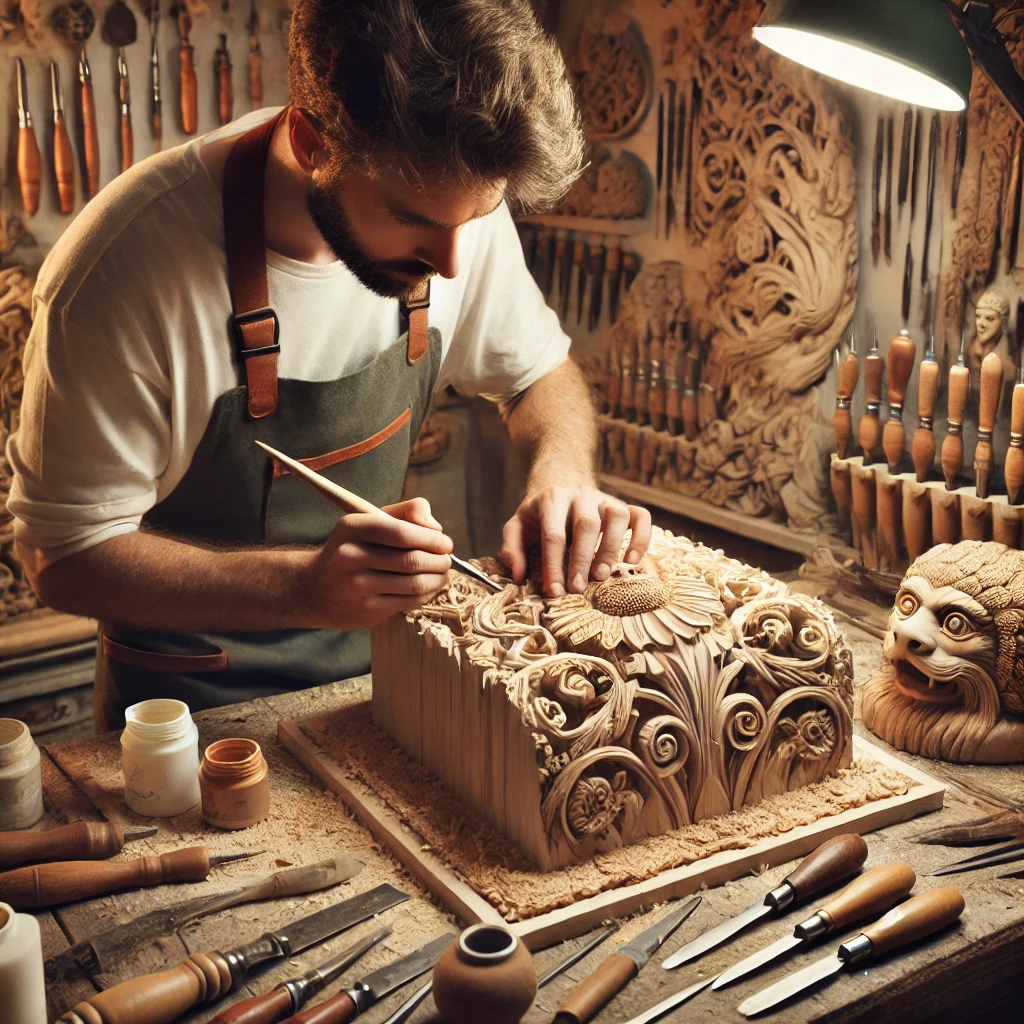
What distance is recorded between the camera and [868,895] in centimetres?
171

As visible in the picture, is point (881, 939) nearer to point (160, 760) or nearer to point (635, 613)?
point (635, 613)

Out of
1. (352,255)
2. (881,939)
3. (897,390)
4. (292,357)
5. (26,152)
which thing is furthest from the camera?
(26,152)

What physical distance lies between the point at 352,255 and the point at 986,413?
161 cm

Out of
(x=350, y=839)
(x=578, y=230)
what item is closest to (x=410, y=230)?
(x=350, y=839)

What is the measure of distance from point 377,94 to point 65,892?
1.33m

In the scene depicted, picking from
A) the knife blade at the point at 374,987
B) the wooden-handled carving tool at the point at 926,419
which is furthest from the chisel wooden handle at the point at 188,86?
the knife blade at the point at 374,987

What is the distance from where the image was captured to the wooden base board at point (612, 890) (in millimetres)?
1711

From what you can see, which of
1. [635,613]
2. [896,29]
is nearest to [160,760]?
[635,613]

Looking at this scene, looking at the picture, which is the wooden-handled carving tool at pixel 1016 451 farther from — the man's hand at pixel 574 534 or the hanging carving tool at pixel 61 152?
the hanging carving tool at pixel 61 152

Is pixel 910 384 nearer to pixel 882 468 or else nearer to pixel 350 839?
pixel 882 468

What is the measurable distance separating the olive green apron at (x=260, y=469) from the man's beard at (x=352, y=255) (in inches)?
7.5

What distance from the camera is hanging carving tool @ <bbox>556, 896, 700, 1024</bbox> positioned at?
151 centimetres

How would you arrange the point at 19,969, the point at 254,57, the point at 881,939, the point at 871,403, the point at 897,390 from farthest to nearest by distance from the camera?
the point at 254,57 < the point at 871,403 < the point at 897,390 < the point at 881,939 < the point at 19,969

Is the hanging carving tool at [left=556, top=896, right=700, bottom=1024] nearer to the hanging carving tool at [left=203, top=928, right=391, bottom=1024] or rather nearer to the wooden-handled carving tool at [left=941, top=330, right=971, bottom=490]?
the hanging carving tool at [left=203, top=928, right=391, bottom=1024]
